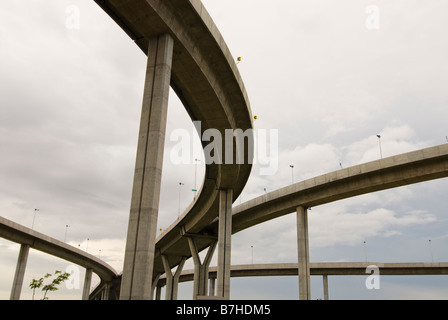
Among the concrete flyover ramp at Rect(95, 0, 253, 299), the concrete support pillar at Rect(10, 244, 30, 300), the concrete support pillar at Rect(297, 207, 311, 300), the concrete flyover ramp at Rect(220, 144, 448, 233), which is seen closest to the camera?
the concrete flyover ramp at Rect(95, 0, 253, 299)

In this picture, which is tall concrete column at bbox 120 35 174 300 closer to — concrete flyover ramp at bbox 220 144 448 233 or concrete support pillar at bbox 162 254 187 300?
concrete flyover ramp at bbox 220 144 448 233

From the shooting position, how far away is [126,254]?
15680 millimetres

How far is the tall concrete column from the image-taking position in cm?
1524

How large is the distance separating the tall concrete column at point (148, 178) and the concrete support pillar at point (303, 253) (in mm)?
27632

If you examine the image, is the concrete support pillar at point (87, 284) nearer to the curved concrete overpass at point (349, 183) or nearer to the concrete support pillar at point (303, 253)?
the curved concrete overpass at point (349, 183)

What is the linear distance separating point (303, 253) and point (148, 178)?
28.8 meters

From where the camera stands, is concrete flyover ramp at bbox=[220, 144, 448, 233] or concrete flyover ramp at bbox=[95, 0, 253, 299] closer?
concrete flyover ramp at bbox=[95, 0, 253, 299]

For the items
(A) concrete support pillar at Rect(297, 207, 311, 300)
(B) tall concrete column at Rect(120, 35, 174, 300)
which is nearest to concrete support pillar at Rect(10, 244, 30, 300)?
(A) concrete support pillar at Rect(297, 207, 311, 300)

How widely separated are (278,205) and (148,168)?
95.3ft

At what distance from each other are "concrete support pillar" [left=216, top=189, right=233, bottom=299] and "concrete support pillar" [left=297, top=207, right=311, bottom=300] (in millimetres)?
8519

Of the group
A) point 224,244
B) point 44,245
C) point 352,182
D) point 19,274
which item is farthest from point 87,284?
point 352,182

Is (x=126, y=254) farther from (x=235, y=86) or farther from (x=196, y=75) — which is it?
(x=235, y=86)

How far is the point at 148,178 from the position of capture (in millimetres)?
16219
